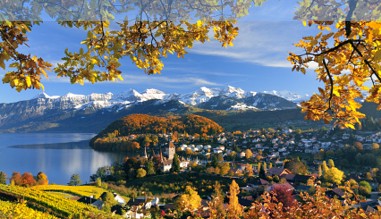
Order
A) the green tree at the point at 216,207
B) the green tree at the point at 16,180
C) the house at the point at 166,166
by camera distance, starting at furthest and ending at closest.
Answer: the house at the point at 166,166, the green tree at the point at 16,180, the green tree at the point at 216,207

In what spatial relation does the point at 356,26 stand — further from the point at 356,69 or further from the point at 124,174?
the point at 124,174

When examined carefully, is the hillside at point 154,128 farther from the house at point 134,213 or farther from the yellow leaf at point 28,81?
the yellow leaf at point 28,81

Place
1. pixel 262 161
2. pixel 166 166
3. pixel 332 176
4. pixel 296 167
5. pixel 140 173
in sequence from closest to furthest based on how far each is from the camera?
pixel 332 176, pixel 140 173, pixel 296 167, pixel 166 166, pixel 262 161

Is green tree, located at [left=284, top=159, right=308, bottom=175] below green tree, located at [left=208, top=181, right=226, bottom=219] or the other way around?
below

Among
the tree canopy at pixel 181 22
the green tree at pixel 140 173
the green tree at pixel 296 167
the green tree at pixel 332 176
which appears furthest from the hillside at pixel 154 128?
the tree canopy at pixel 181 22

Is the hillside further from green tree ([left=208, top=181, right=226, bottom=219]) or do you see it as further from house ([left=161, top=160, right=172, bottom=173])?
green tree ([left=208, top=181, right=226, bottom=219])

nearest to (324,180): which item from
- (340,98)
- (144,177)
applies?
(144,177)

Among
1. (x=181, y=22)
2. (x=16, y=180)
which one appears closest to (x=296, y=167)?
(x=16, y=180)

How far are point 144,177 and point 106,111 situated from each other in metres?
161

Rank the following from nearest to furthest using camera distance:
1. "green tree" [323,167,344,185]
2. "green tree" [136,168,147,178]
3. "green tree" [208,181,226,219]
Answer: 1. "green tree" [208,181,226,219]
2. "green tree" [323,167,344,185]
3. "green tree" [136,168,147,178]

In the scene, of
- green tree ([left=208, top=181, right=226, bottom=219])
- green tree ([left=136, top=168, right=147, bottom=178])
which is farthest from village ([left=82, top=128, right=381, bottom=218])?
green tree ([left=208, top=181, right=226, bottom=219])

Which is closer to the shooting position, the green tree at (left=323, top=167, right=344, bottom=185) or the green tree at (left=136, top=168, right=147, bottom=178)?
the green tree at (left=323, top=167, right=344, bottom=185)

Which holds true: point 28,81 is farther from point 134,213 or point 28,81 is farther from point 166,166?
point 166,166

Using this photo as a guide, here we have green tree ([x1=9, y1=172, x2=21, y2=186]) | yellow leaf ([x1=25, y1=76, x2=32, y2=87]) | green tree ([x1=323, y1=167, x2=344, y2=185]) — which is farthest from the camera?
A: green tree ([x1=323, y1=167, x2=344, y2=185])
